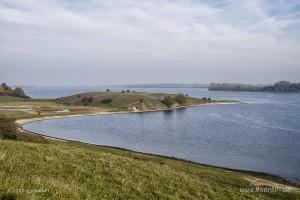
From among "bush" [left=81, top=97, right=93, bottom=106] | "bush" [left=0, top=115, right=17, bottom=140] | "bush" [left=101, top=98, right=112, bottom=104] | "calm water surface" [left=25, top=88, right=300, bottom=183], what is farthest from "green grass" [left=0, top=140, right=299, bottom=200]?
"bush" [left=81, top=97, right=93, bottom=106]

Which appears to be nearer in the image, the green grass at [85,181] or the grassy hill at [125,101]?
the green grass at [85,181]

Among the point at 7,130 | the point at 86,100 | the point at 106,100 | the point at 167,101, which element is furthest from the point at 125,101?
the point at 7,130

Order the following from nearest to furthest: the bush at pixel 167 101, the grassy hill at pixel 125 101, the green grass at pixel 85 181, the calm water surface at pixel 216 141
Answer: the green grass at pixel 85 181, the calm water surface at pixel 216 141, the grassy hill at pixel 125 101, the bush at pixel 167 101

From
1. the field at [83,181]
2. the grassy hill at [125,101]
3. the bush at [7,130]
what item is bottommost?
the grassy hill at [125,101]

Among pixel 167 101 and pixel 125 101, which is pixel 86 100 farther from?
pixel 167 101

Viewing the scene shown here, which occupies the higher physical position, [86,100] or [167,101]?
[86,100]

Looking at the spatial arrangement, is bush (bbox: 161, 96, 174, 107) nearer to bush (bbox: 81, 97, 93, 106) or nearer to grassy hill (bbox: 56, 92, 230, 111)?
grassy hill (bbox: 56, 92, 230, 111)

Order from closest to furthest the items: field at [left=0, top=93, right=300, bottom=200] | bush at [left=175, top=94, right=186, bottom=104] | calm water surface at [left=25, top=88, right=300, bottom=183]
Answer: field at [left=0, top=93, right=300, bottom=200] < calm water surface at [left=25, top=88, right=300, bottom=183] < bush at [left=175, top=94, right=186, bottom=104]

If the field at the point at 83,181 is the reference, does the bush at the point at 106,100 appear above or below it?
below

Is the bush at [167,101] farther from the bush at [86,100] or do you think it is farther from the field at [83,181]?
the field at [83,181]

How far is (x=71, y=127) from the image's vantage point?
330 ft

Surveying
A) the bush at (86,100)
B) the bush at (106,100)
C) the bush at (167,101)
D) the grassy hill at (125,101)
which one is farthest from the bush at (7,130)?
the bush at (167,101)

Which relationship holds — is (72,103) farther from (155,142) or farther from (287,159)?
(287,159)

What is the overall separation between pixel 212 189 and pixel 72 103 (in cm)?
17368
